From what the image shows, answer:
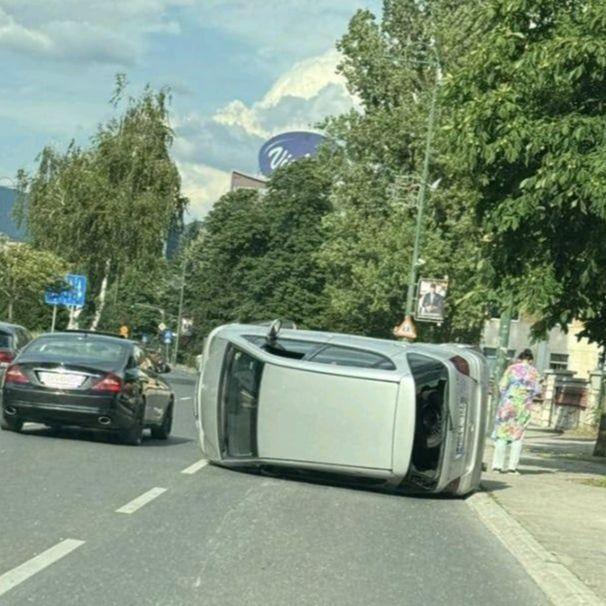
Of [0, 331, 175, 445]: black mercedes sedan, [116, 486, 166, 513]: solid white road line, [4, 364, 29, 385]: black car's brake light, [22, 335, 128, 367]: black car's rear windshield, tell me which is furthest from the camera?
[22, 335, 128, 367]: black car's rear windshield

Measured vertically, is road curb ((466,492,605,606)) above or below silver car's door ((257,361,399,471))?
below

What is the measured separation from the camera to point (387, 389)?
46.8 ft

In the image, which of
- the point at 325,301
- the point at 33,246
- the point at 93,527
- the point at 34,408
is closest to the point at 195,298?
the point at 325,301

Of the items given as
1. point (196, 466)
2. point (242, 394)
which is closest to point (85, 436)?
point (196, 466)

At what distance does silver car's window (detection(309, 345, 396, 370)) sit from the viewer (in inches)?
575

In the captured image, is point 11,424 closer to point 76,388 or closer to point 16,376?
point 16,376

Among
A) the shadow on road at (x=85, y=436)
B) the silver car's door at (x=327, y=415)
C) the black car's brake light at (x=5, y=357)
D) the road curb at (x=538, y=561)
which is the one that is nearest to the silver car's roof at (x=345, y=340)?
the silver car's door at (x=327, y=415)

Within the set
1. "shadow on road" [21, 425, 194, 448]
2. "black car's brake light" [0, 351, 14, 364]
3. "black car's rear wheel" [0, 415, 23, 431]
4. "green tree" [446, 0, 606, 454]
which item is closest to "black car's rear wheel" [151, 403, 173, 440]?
"shadow on road" [21, 425, 194, 448]

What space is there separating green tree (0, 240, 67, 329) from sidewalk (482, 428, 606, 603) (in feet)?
97.1

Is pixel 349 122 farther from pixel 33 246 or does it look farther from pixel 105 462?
pixel 105 462

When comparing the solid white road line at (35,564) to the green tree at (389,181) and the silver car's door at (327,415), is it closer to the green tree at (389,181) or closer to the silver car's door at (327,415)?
the silver car's door at (327,415)

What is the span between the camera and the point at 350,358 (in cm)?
1480

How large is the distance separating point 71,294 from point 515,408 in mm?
35803

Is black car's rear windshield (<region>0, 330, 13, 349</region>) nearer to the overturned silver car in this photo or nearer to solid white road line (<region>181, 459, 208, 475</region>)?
solid white road line (<region>181, 459, 208, 475</region>)
